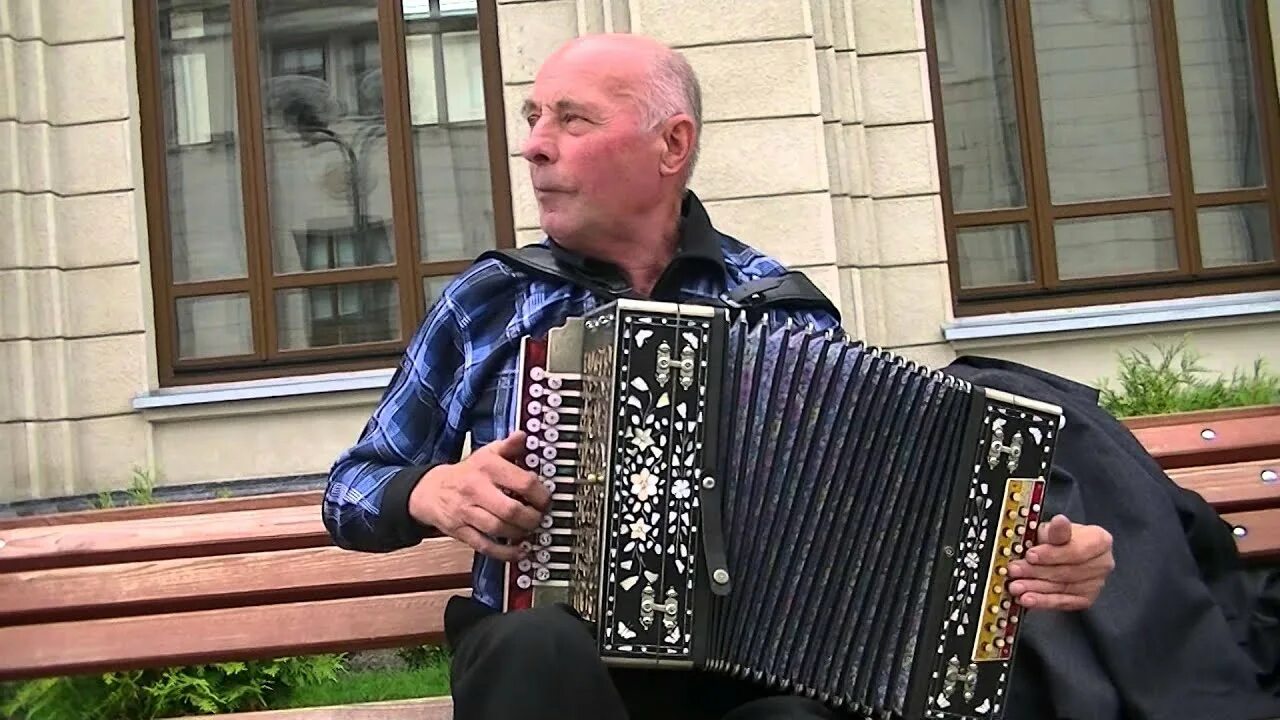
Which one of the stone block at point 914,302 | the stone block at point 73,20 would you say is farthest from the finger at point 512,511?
the stone block at point 73,20

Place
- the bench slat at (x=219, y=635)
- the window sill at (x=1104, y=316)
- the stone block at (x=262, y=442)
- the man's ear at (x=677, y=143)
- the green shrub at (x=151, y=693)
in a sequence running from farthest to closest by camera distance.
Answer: the window sill at (x=1104, y=316) → the stone block at (x=262, y=442) → the green shrub at (x=151, y=693) → the bench slat at (x=219, y=635) → the man's ear at (x=677, y=143)

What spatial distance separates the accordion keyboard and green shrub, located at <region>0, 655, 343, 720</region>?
149cm

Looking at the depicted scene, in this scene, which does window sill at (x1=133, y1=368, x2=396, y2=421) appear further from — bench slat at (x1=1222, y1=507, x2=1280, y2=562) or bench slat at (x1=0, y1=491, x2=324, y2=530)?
bench slat at (x1=1222, y1=507, x2=1280, y2=562)

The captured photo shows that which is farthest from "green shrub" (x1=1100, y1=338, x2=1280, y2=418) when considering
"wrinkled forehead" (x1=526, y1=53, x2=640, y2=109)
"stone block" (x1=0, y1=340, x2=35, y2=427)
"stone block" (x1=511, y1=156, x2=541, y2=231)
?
"stone block" (x1=0, y1=340, x2=35, y2=427)

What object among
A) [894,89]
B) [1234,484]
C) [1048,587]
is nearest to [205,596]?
[1048,587]

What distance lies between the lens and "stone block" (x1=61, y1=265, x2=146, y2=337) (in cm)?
541

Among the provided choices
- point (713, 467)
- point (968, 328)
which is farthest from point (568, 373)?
point (968, 328)

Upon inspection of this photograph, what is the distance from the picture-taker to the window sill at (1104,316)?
556 cm

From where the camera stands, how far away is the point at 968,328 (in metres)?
5.56

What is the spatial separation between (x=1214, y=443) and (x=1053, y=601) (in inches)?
51.7

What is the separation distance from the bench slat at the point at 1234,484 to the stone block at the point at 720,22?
2.88m

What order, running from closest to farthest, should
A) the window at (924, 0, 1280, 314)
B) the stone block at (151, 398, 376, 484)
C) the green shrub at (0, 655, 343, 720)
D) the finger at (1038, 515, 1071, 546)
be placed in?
the finger at (1038, 515, 1071, 546), the green shrub at (0, 655, 343, 720), the stone block at (151, 398, 376, 484), the window at (924, 0, 1280, 314)

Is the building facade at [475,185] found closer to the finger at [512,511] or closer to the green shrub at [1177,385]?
the green shrub at [1177,385]

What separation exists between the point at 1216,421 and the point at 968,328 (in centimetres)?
252
